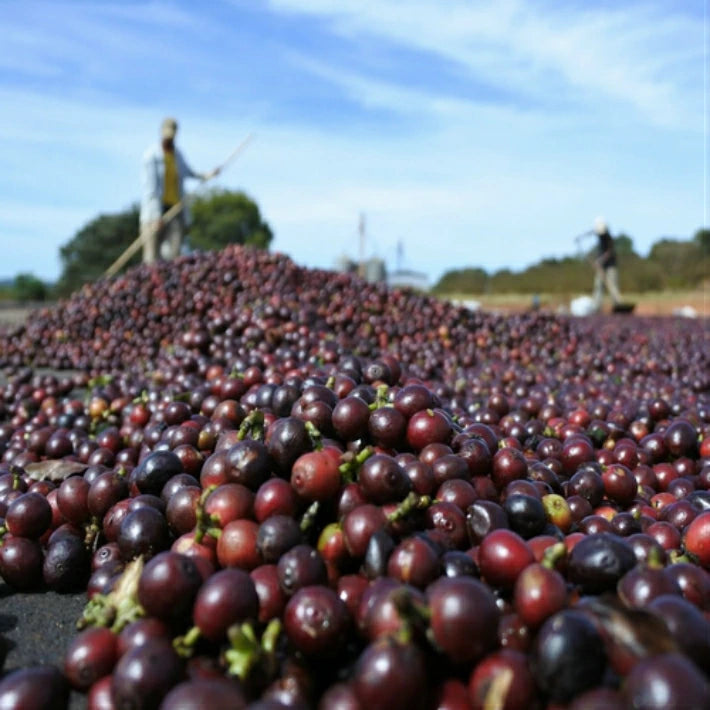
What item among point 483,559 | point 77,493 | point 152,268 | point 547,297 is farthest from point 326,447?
point 547,297

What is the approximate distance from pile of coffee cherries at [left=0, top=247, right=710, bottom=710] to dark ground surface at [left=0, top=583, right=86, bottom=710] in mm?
86

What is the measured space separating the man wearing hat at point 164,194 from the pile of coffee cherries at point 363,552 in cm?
1018

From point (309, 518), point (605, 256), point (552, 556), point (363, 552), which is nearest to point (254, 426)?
point (309, 518)

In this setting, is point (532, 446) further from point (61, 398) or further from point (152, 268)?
point (152, 268)

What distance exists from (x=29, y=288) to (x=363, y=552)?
4177cm

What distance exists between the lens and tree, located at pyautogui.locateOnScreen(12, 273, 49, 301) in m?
38.6

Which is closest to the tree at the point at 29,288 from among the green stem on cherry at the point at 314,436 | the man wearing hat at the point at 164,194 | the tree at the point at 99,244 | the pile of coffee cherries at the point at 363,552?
the tree at the point at 99,244

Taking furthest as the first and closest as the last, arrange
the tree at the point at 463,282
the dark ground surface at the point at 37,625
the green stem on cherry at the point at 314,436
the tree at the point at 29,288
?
the tree at the point at 463,282 → the tree at the point at 29,288 → the green stem on cherry at the point at 314,436 → the dark ground surface at the point at 37,625

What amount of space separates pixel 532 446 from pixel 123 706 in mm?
Result: 2731

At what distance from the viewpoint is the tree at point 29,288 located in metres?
38.6

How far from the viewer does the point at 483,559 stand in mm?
1984

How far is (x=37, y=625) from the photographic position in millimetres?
2564

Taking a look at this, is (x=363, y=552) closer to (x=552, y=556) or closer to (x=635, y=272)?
(x=552, y=556)

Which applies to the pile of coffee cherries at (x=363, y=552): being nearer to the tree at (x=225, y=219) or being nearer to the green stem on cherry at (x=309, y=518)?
the green stem on cherry at (x=309, y=518)
